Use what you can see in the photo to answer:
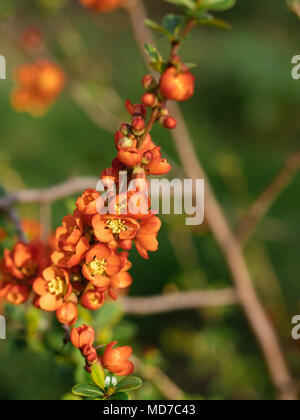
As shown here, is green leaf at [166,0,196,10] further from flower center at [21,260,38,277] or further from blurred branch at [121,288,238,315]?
blurred branch at [121,288,238,315]

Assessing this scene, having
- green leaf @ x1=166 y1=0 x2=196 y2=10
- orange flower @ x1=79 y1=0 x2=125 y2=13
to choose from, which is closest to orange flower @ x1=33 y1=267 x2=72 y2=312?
green leaf @ x1=166 y1=0 x2=196 y2=10

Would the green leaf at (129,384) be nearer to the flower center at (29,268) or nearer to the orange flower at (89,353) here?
the orange flower at (89,353)

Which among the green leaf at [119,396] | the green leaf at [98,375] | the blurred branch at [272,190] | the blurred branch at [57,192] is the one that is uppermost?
the blurred branch at [272,190]

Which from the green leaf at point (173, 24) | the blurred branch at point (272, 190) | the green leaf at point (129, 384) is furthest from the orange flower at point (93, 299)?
the blurred branch at point (272, 190)

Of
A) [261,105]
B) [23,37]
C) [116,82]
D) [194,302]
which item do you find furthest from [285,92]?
[194,302]

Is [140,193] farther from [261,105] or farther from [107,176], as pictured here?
[261,105]

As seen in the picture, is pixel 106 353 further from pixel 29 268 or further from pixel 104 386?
pixel 29 268

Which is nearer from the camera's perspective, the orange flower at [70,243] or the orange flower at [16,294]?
the orange flower at [70,243]
